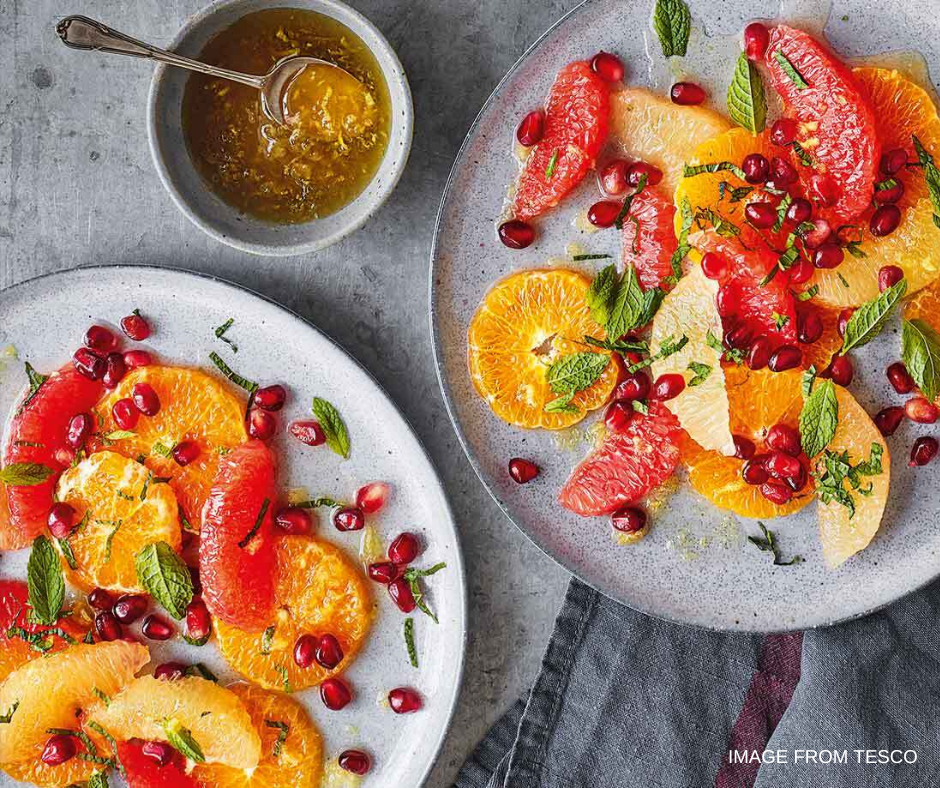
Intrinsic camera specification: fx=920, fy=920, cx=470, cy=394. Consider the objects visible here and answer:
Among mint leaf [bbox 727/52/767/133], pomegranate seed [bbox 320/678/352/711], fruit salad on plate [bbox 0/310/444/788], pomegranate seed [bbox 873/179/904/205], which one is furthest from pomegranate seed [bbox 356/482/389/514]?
pomegranate seed [bbox 873/179/904/205]

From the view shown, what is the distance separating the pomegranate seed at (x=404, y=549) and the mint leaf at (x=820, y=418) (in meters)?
1.04

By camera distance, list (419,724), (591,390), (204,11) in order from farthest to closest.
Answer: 1. (419,724)
2. (591,390)
3. (204,11)

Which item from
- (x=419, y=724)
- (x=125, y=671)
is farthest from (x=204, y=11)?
(x=419, y=724)

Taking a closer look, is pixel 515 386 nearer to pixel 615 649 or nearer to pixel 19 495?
pixel 615 649

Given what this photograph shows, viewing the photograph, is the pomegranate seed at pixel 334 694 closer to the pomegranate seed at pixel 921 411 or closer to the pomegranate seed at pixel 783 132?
the pomegranate seed at pixel 921 411

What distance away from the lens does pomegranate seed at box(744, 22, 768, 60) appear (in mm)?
2293

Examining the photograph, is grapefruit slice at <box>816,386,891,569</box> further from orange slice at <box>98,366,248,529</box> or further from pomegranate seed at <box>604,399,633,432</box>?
orange slice at <box>98,366,248,529</box>

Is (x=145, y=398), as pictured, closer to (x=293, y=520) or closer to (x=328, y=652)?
(x=293, y=520)

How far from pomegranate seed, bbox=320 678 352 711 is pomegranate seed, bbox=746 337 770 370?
139cm

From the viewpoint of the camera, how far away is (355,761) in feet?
8.29

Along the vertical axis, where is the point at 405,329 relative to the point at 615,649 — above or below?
above

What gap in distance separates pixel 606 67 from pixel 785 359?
862mm

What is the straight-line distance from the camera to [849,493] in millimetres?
2326

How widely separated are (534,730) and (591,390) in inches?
38.7
